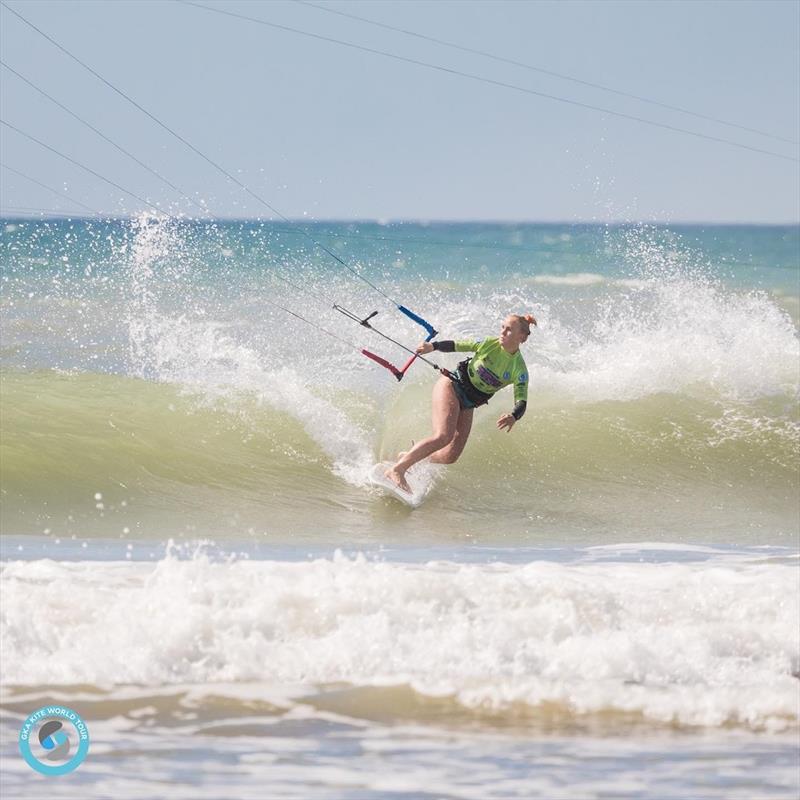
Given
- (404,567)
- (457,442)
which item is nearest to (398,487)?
Result: (457,442)

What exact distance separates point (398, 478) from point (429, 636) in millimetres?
3800

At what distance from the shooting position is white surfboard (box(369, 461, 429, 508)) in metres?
10.0

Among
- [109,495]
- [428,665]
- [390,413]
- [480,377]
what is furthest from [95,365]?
[428,665]

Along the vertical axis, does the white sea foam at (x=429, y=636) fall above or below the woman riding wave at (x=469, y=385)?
below

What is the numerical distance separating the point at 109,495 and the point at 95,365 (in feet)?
24.7

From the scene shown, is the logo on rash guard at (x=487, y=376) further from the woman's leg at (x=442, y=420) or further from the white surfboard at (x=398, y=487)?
the white surfboard at (x=398, y=487)

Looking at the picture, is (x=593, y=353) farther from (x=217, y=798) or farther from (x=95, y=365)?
(x=217, y=798)

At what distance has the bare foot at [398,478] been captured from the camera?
32.8ft

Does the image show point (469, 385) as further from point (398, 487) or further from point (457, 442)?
point (398, 487)

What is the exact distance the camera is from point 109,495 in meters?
10.2

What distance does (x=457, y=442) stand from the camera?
9789mm

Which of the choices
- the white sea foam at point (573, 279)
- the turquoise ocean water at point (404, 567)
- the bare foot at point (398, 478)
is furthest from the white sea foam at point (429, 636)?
the white sea foam at point (573, 279)

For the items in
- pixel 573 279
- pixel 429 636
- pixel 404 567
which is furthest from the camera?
pixel 573 279

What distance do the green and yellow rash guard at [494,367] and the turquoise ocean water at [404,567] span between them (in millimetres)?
1091
